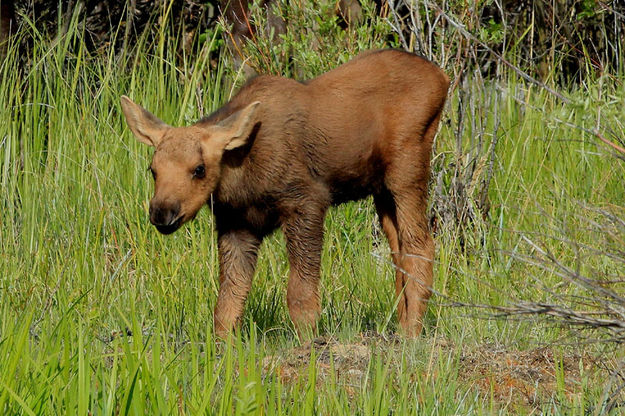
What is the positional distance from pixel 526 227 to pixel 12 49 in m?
4.14

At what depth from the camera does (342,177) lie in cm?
577

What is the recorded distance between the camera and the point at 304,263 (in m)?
5.64

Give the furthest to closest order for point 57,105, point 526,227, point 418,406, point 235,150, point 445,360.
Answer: point 57,105, point 526,227, point 235,150, point 445,360, point 418,406

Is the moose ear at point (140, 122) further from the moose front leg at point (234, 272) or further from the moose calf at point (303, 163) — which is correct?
the moose front leg at point (234, 272)

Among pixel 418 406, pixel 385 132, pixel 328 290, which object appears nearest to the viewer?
pixel 418 406

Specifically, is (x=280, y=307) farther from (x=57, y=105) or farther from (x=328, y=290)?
(x=57, y=105)

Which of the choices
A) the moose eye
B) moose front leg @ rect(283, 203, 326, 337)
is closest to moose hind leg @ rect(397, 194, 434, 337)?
moose front leg @ rect(283, 203, 326, 337)

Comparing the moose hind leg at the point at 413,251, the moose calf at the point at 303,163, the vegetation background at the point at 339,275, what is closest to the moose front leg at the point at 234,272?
the moose calf at the point at 303,163

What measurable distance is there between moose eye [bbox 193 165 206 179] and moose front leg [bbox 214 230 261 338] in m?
0.64

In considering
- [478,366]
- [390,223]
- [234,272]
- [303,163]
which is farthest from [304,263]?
[478,366]

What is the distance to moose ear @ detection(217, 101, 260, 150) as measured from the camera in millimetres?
5250

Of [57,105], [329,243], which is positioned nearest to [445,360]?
[329,243]

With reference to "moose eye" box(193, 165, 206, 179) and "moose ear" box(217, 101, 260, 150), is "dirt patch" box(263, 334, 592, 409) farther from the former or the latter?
"moose ear" box(217, 101, 260, 150)

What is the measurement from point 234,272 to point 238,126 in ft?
2.88
